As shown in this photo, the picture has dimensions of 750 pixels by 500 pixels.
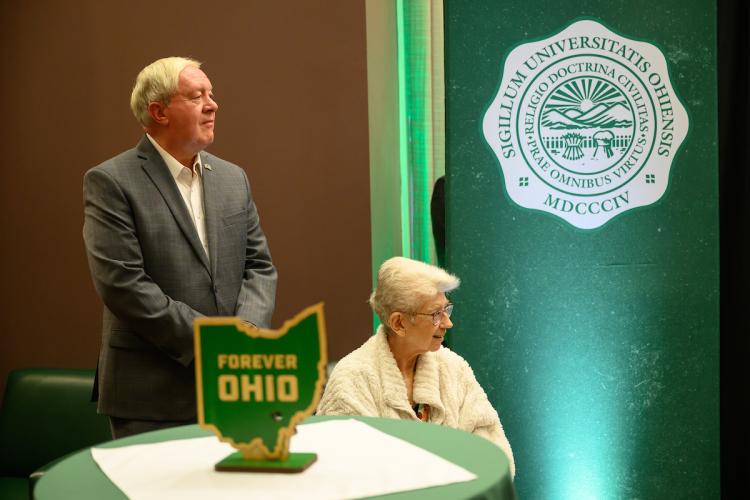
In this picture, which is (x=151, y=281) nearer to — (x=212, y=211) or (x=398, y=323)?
(x=212, y=211)

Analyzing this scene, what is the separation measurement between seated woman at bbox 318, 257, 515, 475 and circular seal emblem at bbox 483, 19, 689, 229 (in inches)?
27.2

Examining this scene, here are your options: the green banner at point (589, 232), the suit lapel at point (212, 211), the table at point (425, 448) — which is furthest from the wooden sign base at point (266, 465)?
the green banner at point (589, 232)

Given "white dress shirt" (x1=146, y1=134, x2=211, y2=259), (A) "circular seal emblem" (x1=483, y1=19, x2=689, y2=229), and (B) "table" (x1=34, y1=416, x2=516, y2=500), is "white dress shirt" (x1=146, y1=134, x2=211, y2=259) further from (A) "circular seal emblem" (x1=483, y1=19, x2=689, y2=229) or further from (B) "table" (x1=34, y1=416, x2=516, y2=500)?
(A) "circular seal emblem" (x1=483, y1=19, x2=689, y2=229)

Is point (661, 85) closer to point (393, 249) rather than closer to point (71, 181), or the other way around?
point (393, 249)

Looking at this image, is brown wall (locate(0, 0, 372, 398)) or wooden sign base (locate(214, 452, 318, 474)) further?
brown wall (locate(0, 0, 372, 398))

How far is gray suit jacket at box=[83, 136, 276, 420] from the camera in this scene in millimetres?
2455

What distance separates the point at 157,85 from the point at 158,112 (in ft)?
0.24

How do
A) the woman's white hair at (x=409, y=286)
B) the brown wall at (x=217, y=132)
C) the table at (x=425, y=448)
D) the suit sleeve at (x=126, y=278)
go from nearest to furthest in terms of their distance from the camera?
the table at (x=425, y=448)
the suit sleeve at (x=126, y=278)
the woman's white hair at (x=409, y=286)
the brown wall at (x=217, y=132)

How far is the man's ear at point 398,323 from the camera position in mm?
2539

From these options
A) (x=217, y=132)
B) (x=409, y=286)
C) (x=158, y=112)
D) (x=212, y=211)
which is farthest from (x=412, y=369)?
(x=217, y=132)

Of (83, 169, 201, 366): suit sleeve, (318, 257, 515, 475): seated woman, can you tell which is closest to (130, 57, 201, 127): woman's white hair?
(83, 169, 201, 366): suit sleeve

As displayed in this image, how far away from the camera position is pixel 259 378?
154cm

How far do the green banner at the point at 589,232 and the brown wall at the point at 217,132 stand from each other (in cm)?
92

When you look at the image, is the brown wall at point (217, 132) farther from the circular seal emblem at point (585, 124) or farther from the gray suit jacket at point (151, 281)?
the gray suit jacket at point (151, 281)
